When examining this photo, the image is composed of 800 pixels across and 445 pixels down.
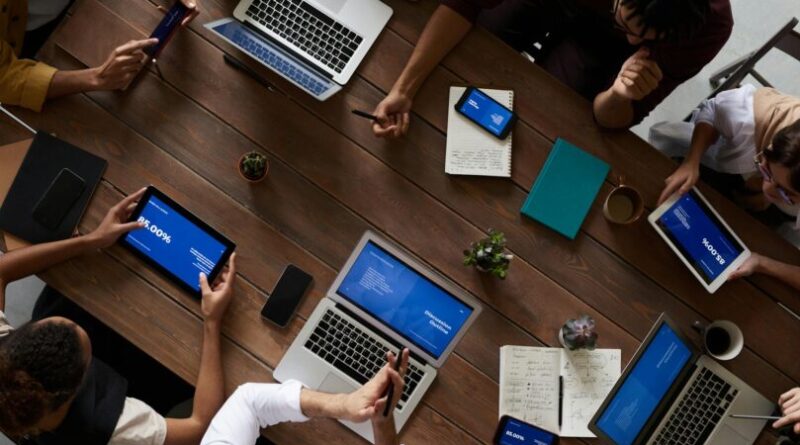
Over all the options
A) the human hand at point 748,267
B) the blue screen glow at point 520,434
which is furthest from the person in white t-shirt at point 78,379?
the human hand at point 748,267

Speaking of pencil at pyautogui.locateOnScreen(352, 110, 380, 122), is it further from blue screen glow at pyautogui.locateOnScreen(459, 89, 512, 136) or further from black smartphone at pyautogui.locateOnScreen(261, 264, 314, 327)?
black smartphone at pyautogui.locateOnScreen(261, 264, 314, 327)

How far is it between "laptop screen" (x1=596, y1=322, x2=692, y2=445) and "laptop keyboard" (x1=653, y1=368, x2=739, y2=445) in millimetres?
94

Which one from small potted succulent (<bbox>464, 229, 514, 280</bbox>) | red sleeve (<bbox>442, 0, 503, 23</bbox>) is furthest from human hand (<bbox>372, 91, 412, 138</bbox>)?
small potted succulent (<bbox>464, 229, 514, 280</bbox>)

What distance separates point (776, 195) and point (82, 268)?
183cm

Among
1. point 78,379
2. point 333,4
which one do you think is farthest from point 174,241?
point 333,4

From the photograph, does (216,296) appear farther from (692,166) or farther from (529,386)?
(692,166)

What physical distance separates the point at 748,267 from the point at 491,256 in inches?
28.6

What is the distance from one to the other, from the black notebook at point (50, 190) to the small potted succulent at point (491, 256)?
0.98m

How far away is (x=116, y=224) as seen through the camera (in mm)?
1659

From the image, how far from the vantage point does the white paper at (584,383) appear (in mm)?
1742

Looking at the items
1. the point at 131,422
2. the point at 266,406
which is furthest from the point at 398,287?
the point at 131,422

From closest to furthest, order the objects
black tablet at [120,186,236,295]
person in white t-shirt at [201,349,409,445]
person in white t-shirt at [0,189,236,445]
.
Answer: person in white t-shirt at [0,189,236,445] → person in white t-shirt at [201,349,409,445] → black tablet at [120,186,236,295]

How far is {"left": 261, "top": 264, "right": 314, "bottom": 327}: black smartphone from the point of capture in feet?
5.58

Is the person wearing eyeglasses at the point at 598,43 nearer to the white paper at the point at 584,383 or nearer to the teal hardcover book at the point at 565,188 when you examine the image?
the teal hardcover book at the point at 565,188
